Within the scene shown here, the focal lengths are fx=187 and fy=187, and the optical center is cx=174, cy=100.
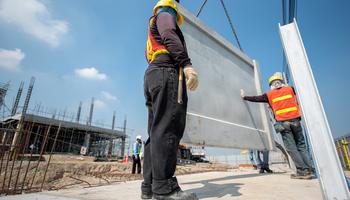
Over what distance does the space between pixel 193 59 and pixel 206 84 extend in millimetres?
414

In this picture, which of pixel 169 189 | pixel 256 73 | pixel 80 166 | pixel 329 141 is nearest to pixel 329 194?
pixel 329 141

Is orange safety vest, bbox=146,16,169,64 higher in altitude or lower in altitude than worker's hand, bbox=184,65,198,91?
higher

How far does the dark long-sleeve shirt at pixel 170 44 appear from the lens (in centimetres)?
128

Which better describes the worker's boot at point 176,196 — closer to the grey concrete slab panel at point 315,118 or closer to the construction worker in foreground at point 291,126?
the grey concrete slab panel at point 315,118

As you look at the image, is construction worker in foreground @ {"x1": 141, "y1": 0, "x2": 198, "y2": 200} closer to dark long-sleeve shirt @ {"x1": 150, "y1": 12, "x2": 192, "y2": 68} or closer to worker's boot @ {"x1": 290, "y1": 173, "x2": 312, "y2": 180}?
dark long-sleeve shirt @ {"x1": 150, "y1": 12, "x2": 192, "y2": 68}

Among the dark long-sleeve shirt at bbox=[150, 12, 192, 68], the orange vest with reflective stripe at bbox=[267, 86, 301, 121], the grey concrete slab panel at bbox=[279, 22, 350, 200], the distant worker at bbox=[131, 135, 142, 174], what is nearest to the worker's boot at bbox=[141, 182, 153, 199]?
the dark long-sleeve shirt at bbox=[150, 12, 192, 68]

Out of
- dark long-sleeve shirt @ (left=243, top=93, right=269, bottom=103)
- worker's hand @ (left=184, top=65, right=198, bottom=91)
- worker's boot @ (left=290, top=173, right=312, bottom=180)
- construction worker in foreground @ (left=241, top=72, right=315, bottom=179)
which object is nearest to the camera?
worker's hand @ (left=184, top=65, right=198, bottom=91)

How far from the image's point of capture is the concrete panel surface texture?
2438 millimetres

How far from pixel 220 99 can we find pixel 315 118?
5.80ft

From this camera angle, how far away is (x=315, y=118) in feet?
3.84

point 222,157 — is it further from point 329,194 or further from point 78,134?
point 329,194

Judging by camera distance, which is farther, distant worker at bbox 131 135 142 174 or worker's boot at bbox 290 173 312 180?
distant worker at bbox 131 135 142 174

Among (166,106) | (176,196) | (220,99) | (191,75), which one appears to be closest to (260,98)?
(220,99)

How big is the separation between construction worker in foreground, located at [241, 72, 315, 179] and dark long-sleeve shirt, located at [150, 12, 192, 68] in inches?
91.4
